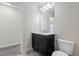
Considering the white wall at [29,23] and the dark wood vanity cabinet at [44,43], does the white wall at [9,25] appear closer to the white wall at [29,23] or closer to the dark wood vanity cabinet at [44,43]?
the white wall at [29,23]

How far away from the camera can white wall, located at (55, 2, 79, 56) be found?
3.30 feet

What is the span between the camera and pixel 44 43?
121 centimetres

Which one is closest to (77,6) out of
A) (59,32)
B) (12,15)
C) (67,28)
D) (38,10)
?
(67,28)

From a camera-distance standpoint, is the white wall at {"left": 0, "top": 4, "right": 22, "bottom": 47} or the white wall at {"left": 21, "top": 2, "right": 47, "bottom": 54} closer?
→ the white wall at {"left": 0, "top": 4, "right": 22, "bottom": 47}

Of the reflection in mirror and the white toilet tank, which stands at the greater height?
the reflection in mirror

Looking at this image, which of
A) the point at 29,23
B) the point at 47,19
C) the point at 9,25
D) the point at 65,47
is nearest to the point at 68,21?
the point at 47,19

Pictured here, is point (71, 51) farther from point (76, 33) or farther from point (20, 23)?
point (20, 23)

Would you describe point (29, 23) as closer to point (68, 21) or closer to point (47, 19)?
point (47, 19)

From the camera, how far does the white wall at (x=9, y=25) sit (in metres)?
0.96

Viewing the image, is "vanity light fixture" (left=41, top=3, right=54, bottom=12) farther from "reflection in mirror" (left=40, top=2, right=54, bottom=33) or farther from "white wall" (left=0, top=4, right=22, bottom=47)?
"white wall" (left=0, top=4, right=22, bottom=47)

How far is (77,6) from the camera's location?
0.97 meters

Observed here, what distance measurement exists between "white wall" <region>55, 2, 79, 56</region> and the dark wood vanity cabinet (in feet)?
0.55

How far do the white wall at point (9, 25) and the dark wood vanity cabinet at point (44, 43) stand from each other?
283mm

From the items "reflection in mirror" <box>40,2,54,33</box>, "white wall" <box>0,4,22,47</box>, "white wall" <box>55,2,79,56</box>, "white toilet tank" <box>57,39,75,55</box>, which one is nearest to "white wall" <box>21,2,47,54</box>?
"reflection in mirror" <box>40,2,54,33</box>
